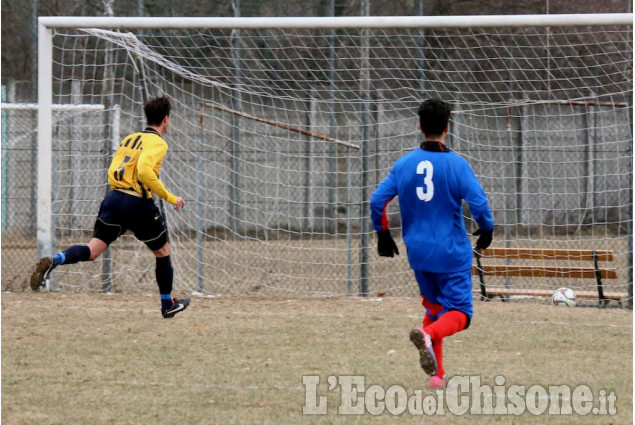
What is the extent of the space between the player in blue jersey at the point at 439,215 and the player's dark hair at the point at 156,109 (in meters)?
2.56

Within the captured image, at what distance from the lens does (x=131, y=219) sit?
779cm

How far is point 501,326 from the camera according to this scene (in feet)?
28.7

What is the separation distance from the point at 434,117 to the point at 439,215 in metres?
0.60

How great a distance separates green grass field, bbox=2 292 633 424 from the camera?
17.7ft

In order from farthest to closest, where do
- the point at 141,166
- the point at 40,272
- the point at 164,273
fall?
the point at 164,273, the point at 40,272, the point at 141,166

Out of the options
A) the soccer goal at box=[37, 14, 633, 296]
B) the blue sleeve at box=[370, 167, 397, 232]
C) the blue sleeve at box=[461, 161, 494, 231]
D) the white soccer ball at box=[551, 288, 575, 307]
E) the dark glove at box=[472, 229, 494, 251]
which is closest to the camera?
the blue sleeve at box=[461, 161, 494, 231]

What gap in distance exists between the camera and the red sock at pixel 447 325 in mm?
5629

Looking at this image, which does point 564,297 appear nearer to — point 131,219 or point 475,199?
point 131,219

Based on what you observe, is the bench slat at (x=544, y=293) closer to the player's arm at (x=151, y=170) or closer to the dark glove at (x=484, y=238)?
the player's arm at (x=151, y=170)

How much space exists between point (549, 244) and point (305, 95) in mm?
4568

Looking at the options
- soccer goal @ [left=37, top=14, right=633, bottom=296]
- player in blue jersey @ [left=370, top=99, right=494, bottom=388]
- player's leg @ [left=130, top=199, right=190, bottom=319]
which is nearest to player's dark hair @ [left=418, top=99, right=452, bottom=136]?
player in blue jersey @ [left=370, top=99, right=494, bottom=388]

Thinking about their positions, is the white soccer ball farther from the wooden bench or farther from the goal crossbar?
the goal crossbar

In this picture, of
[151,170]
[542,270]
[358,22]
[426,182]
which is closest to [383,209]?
[426,182]

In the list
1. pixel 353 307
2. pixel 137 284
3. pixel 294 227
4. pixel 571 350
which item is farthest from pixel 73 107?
pixel 571 350
